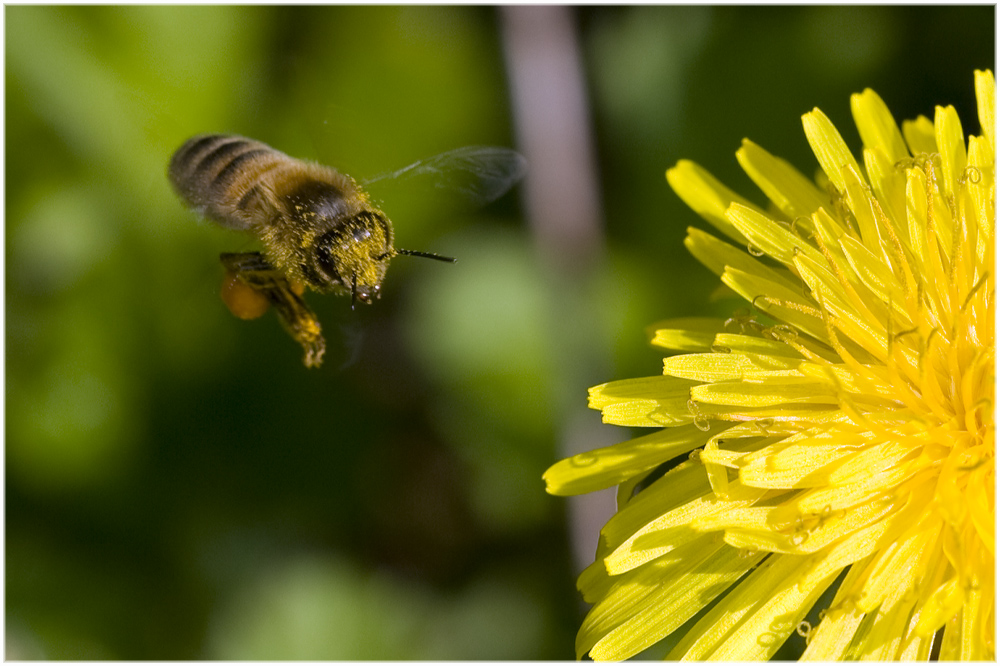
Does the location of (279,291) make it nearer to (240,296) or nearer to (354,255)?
(240,296)

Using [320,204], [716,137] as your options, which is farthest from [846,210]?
[716,137]

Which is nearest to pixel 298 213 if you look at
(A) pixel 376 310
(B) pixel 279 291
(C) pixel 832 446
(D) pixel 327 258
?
(D) pixel 327 258

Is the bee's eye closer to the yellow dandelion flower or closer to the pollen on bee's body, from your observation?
the pollen on bee's body

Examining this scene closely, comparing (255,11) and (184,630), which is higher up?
(255,11)

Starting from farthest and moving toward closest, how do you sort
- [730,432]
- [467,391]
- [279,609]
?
[467,391] → [279,609] → [730,432]

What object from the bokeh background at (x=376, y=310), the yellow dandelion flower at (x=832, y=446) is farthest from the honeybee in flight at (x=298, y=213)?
the bokeh background at (x=376, y=310)

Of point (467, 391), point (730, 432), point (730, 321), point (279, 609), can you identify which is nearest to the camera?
point (730, 432)

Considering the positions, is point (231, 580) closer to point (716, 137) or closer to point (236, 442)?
point (236, 442)
